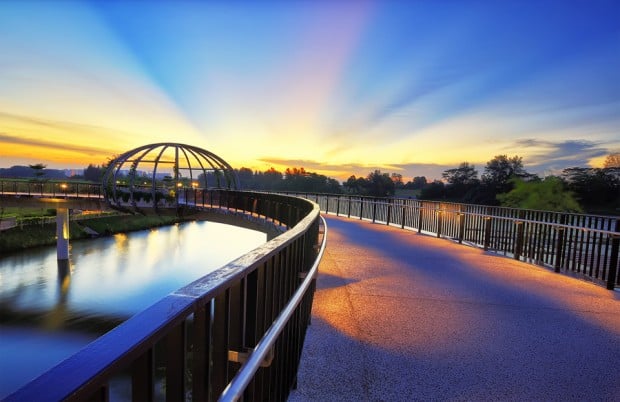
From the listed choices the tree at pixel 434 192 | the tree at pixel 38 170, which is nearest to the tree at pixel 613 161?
the tree at pixel 434 192

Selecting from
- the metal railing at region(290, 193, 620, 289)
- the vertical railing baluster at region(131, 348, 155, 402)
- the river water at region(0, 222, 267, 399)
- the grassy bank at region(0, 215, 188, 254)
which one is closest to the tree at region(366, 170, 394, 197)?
the river water at region(0, 222, 267, 399)

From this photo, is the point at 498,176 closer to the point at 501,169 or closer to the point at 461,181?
the point at 501,169

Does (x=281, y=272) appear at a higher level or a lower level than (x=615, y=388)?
higher

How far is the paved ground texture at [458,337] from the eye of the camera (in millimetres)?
3398

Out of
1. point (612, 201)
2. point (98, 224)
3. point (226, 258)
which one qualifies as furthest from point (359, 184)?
point (98, 224)

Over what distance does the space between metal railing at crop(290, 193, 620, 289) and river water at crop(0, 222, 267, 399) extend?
16551 mm

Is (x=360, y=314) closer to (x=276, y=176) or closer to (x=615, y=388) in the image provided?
(x=615, y=388)

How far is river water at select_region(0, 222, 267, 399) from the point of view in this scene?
22.1m

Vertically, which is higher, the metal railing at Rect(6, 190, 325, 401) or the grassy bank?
the metal railing at Rect(6, 190, 325, 401)

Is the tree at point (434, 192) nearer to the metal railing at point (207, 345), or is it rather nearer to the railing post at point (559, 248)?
the railing post at point (559, 248)

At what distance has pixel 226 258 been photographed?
52.1 m

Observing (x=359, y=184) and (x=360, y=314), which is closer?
(x=360, y=314)

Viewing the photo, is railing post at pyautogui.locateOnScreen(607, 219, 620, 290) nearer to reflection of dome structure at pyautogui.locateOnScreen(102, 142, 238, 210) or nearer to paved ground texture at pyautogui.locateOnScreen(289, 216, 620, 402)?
paved ground texture at pyautogui.locateOnScreen(289, 216, 620, 402)

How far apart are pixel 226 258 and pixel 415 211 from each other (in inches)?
1559
